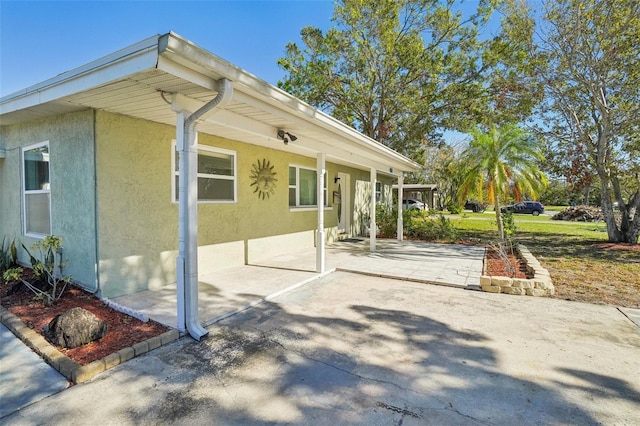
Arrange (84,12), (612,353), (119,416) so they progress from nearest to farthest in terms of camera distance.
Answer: (119,416), (612,353), (84,12)

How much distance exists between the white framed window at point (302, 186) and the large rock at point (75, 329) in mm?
5805

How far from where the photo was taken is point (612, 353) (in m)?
3.29

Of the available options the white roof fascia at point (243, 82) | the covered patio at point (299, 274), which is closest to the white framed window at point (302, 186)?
Result: the covered patio at point (299, 274)

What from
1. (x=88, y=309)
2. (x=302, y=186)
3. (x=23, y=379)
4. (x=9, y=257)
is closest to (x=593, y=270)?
(x=302, y=186)

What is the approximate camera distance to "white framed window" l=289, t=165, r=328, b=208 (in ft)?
29.1

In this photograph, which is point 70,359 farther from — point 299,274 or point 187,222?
point 299,274

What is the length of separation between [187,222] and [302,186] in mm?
5931

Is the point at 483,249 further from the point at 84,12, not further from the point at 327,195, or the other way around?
the point at 84,12

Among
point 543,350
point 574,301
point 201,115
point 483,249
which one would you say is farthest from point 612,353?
point 483,249

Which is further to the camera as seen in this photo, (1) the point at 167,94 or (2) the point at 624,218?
(2) the point at 624,218

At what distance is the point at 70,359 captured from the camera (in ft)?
9.59

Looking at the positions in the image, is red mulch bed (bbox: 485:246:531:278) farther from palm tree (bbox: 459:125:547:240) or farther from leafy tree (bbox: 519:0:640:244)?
leafy tree (bbox: 519:0:640:244)

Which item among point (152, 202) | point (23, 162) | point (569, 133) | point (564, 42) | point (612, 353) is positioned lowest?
point (612, 353)

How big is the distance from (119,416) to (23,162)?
220 inches
